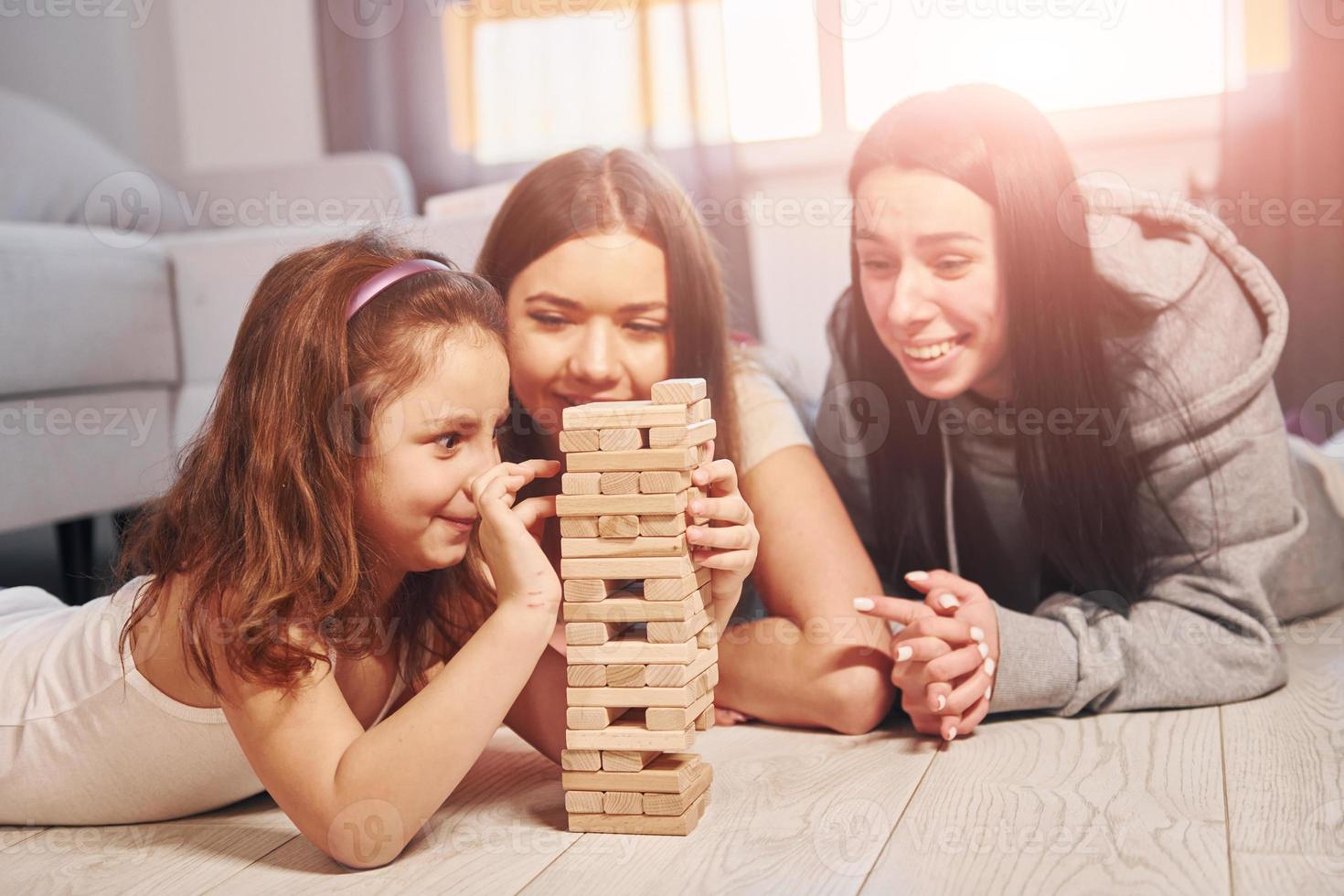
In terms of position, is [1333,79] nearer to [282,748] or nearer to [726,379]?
[726,379]

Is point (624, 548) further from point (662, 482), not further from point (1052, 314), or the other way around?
point (1052, 314)

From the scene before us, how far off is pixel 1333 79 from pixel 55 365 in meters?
2.82

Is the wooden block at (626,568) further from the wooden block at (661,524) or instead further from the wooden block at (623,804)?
the wooden block at (623,804)

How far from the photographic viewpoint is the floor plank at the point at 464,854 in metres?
1.00

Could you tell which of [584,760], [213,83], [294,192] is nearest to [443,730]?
[584,760]

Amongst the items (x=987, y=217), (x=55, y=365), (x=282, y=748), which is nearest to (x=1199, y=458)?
(x=987, y=217)

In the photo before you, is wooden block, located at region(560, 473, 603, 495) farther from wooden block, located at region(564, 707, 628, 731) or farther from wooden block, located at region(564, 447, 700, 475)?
wooden block, located at region(564, 707, 628, 731)

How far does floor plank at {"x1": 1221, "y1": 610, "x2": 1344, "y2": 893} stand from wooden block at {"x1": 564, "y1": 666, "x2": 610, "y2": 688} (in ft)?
1.66

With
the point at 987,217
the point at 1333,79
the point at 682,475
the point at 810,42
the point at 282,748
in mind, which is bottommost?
the point at 282,748

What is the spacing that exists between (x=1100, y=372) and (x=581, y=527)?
29.8 inches

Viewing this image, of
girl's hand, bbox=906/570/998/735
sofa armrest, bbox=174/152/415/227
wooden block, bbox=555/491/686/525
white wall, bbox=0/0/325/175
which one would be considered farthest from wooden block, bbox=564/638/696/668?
white wall, bbox=0/0/325/175

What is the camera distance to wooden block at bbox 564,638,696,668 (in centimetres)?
106

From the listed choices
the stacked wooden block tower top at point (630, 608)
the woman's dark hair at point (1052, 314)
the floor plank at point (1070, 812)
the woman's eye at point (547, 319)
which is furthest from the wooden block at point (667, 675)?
the woman's dark hair at point (1052, 314)

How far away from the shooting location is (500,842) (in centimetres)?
109
